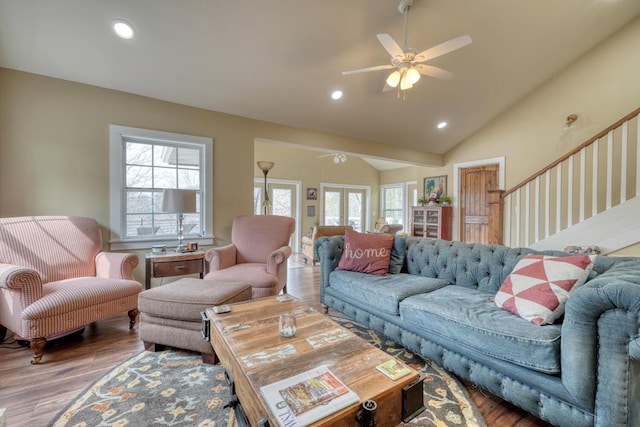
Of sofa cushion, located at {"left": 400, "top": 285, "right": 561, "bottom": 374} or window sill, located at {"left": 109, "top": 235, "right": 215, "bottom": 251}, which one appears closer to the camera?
sofa cushion, located at {"left": 400, "top": 285, "right": 561, "bottom": 374}

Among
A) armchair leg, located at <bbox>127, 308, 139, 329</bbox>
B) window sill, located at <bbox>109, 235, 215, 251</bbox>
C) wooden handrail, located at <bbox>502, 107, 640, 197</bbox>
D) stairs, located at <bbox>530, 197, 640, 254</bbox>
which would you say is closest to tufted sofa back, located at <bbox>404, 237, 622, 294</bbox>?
stairs, located at <bbox>530, 197, 640, 254</bbox>

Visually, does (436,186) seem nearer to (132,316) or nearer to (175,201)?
(175,201)

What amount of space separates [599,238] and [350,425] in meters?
3.73

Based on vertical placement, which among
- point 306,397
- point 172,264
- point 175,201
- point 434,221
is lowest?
point 306,397

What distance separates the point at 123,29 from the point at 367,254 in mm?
2939

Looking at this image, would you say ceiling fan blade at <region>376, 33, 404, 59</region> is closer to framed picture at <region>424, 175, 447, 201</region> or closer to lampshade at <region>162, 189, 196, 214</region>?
lampshade at <region>162, 189, 196, 214</region>

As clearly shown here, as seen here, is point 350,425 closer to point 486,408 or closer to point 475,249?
point 486,408

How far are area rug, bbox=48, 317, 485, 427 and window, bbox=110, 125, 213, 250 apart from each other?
1.62 m

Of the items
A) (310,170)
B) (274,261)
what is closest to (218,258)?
(274,261)

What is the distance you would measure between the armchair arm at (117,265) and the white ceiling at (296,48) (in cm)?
182

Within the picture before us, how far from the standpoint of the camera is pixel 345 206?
826cm

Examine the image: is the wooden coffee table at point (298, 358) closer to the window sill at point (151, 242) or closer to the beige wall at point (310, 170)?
the window sill at point (151, 242)

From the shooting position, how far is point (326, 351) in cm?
127

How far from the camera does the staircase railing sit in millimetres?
3119
